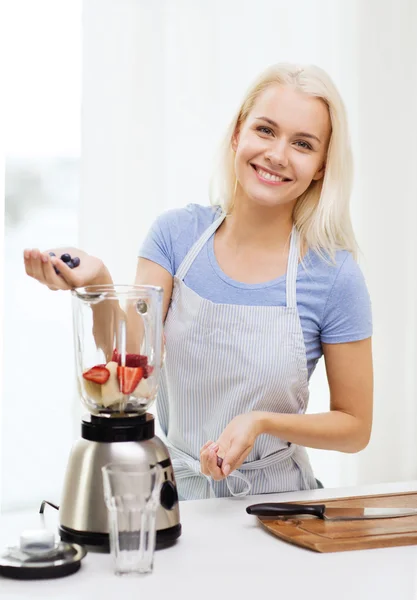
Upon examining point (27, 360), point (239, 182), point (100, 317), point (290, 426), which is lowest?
point (27, 360)

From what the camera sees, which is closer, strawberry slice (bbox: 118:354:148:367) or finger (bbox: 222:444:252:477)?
strawberry slice (bbox: 118:354:148:367)

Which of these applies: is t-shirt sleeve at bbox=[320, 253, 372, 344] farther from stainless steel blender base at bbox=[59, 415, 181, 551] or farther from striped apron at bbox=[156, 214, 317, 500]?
stainless steel blender base at bbox=[59, 415, 181, 551]

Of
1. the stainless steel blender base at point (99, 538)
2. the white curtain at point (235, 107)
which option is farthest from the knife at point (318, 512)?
the white curtain at point (235, 107)

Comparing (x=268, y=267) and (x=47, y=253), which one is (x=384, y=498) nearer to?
(x=268, y=267)

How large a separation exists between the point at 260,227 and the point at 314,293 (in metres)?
0.18

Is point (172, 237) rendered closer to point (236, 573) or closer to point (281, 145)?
point (281, 145)

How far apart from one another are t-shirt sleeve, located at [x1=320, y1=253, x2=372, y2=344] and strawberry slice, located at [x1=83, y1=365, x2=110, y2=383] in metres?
0.60

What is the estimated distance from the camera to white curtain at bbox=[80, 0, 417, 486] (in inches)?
115

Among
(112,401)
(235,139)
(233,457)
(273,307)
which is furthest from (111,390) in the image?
(235,139)

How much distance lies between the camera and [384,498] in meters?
1.51

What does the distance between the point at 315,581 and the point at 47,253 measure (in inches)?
25.4

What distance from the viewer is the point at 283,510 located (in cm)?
132

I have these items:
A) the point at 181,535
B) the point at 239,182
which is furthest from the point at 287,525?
the point at 239,182

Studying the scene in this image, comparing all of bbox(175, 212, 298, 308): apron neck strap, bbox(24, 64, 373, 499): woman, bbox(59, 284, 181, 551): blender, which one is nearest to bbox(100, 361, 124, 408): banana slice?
bbox(59, 284, 181, 551): blender
